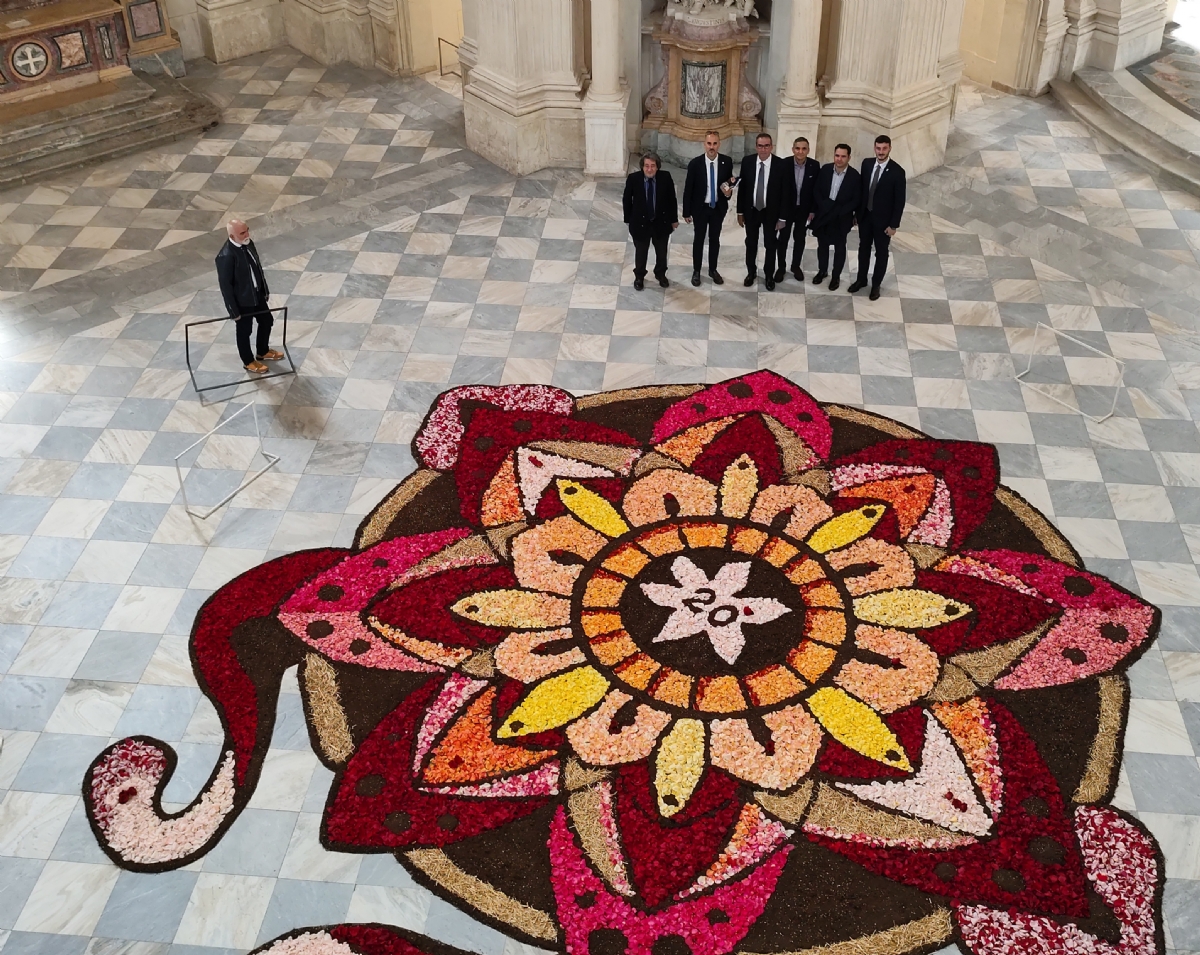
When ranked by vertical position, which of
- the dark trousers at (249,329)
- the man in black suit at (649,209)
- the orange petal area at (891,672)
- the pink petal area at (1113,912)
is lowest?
the pink petal area at (1113,912)

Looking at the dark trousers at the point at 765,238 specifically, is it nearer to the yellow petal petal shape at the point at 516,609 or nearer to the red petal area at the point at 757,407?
the red petal area at the point at 757,407

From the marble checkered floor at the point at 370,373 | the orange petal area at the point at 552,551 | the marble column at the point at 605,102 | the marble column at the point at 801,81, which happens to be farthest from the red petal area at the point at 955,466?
the marble column at the point at 605,102

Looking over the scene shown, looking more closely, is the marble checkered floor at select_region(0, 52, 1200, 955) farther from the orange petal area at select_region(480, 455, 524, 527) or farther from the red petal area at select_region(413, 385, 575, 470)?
the orange petal area at select_region(480, 455, 524, 527)

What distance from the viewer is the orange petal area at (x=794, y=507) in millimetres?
8336

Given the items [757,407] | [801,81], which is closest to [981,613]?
[757,407]

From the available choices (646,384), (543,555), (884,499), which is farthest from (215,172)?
(884,499)

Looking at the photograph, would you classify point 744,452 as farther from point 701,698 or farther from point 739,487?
point 701,698

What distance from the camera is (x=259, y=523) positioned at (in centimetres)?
848

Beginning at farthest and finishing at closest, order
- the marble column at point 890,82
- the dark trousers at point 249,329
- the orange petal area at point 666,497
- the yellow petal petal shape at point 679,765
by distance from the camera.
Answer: the marble column at point 890,82 → the dark trousers at point 249,329 → the orange petal area at point 666,497 → the yellow petal petal shape at point 679,765

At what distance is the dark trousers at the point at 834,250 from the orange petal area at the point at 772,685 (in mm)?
4378

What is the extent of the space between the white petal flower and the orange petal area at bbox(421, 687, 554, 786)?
113cm

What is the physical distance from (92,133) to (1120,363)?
10238mm

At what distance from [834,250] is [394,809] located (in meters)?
6.41

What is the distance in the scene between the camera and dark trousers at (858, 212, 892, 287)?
10234 mm
